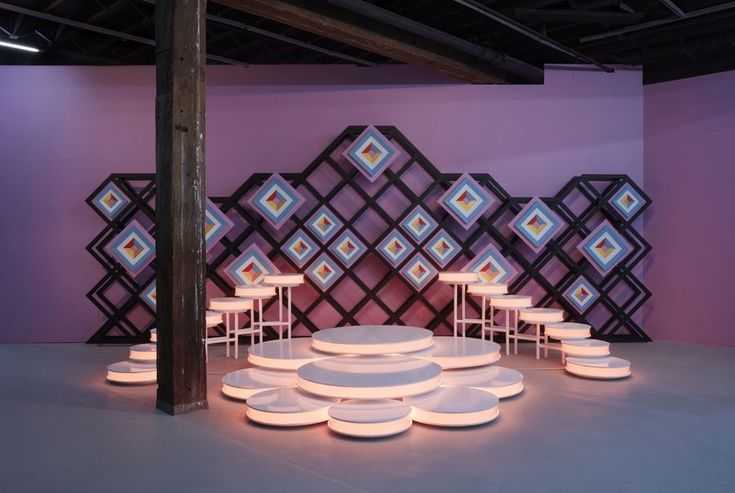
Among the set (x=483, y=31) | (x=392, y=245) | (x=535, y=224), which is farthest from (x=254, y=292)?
(x=483, y=31)

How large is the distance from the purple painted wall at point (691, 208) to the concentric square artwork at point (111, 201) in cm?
474

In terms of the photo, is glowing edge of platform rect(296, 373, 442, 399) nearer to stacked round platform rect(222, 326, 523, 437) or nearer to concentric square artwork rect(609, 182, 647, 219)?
stacked round platform rect(222, 326, 523, 437)

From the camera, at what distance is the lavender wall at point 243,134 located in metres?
5.00

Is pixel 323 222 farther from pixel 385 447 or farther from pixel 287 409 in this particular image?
pixel 385 447

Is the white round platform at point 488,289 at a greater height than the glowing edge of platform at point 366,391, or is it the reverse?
the white round platform at point 488,289

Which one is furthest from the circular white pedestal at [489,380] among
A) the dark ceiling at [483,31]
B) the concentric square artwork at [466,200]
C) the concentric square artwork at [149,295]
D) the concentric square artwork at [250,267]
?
the concentric square artwork at [149,295]

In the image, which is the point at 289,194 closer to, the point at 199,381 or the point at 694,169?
the point at 199,381

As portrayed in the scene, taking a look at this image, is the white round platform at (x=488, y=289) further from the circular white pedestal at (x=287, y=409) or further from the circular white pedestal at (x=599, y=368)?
the circular white pedestal at (x=287, y=409)

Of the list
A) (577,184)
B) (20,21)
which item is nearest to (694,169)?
(577,184)

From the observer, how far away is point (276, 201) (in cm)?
488

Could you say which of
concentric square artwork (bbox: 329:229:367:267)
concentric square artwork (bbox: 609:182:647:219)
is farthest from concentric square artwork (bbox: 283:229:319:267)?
concentric square artwork (bbox: 609:182:647:219)

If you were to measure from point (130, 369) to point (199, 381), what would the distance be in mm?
851

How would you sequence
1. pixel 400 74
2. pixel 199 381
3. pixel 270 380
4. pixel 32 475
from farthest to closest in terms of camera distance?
pixel 400 74, pixel 270 380, pixel 199 381, pixel 32 475

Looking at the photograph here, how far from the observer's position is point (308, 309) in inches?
194
